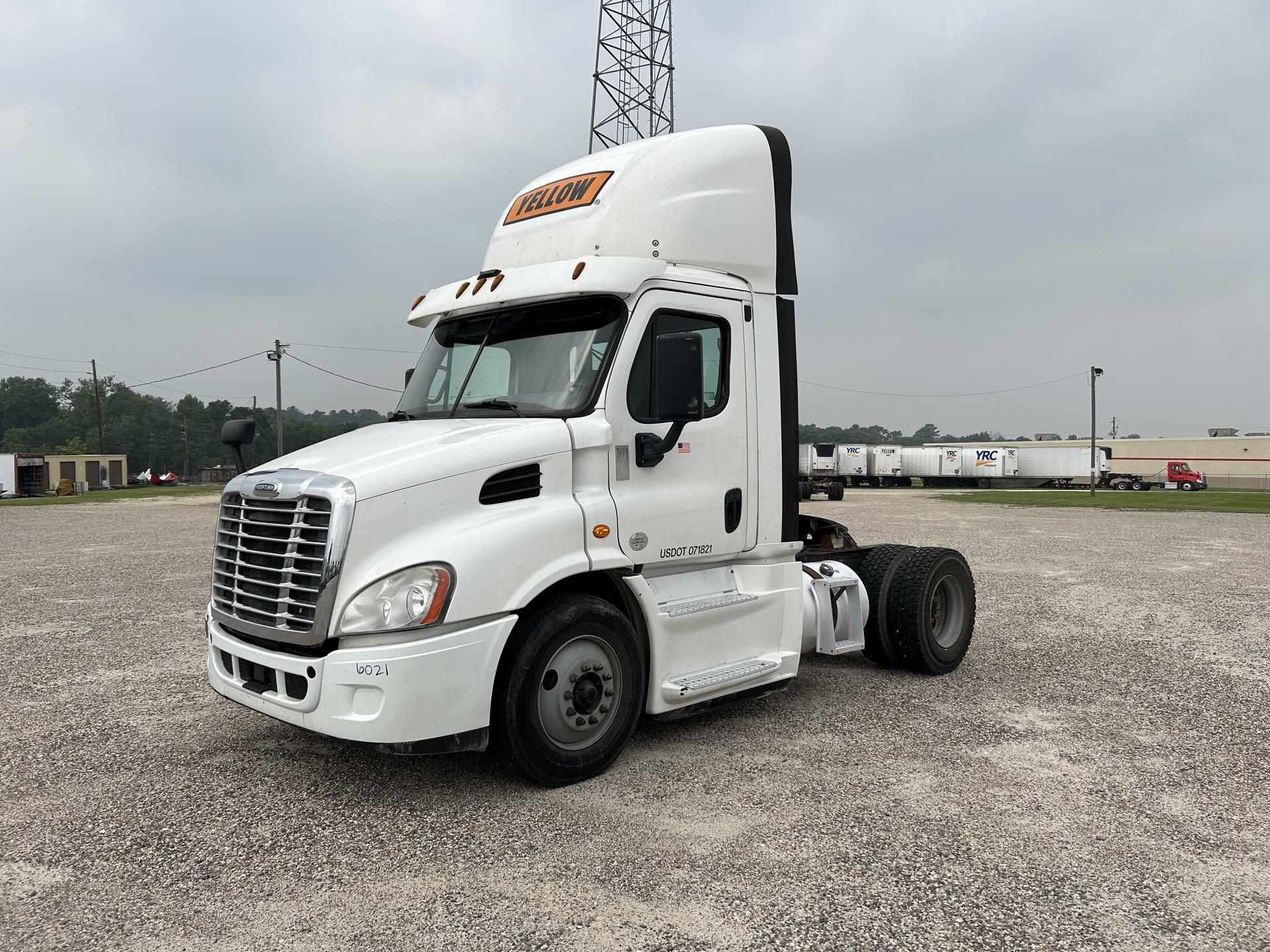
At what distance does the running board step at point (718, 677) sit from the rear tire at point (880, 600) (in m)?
1.72

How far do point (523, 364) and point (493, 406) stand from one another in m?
0.31

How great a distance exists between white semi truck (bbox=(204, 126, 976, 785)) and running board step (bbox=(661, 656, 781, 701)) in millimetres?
17

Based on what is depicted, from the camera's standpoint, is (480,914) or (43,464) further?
(43,464)

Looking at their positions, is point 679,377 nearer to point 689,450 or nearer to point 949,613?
point 689,450

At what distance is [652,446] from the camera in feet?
16.7

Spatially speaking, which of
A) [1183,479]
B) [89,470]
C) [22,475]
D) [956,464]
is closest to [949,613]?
[956,464]

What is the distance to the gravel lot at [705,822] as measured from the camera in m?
3.46

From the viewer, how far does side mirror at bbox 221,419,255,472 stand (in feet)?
17.8

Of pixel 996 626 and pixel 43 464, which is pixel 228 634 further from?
pixel 43 464

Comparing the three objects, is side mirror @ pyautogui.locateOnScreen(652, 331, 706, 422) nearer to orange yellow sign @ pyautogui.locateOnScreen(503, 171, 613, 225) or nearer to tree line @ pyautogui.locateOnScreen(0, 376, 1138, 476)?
orange yellow sign @ pyautogui.locateOnScreen(503, 171, 613, 225)

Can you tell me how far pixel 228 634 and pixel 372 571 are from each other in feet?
4.20

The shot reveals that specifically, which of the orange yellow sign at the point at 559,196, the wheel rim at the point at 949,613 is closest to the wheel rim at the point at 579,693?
the orange yellow sign at the point at 559,196

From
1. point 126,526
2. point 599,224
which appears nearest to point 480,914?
point 599,224

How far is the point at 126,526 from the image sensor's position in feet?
81.9
